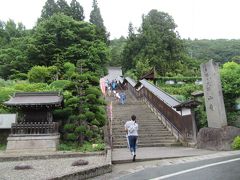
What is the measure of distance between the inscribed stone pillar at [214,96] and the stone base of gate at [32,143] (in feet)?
26.6

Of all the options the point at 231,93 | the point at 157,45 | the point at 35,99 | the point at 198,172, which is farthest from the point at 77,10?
the point at 198,172

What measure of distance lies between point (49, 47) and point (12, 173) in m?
25.9

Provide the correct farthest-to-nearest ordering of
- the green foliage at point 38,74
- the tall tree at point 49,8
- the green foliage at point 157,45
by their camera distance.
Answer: the tall tree at point 49,8
the green foliage at point 157,45
the green foliage at point 38,74

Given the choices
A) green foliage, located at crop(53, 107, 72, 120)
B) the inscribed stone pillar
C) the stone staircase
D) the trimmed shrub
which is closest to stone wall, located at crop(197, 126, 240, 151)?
the inscribed stone pillar

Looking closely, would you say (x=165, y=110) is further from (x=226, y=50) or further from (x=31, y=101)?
(x=226, y=50)

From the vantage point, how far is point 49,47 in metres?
33.1

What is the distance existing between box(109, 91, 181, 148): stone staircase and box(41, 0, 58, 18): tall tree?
3384cm

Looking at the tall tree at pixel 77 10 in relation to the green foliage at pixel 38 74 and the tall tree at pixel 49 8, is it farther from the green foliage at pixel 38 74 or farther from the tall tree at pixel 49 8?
the green foliage at pixel 38 74

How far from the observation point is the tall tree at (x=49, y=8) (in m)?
50.2

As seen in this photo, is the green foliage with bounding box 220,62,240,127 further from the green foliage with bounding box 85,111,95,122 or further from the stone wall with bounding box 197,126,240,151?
the green foliage with bounding box 85,111,95,122

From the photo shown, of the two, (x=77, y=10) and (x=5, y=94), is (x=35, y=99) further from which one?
(x=77, y=10)

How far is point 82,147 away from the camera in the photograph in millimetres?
14266

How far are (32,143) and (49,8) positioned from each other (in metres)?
41.4

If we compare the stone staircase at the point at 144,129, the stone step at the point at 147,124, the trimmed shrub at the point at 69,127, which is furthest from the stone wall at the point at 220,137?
the trimmed shrub at the point at 69,127
